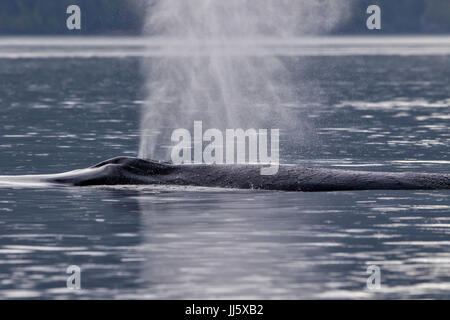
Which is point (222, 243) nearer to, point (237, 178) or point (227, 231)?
point (227, 231)

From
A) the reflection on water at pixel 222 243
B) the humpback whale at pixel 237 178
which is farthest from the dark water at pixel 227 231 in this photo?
the humpback whale at pixel 237 178

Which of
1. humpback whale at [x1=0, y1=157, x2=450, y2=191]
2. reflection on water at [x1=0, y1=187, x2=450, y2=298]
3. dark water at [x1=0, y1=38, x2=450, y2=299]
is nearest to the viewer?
reflection on water at [x1=0, y1=187, x2=450, y2=298]

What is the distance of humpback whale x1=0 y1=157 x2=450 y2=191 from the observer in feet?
91.8

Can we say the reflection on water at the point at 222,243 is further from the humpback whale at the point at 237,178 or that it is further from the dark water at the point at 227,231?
the humpback whale at the point at 237,178

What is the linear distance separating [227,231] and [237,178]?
6.09 metres

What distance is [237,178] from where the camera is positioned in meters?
28.3

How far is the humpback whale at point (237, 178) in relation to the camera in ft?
91.8

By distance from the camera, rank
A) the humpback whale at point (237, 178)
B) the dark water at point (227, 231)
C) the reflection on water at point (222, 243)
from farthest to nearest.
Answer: the humpback whale at point (237, 178)
the dark water at point (227, 231)
the reflection on water at point (222, 243)

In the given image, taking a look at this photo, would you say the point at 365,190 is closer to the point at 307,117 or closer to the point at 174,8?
the point at 174,8

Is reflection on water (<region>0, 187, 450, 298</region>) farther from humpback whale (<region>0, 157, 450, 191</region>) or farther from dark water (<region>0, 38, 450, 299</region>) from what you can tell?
humpback whale (<region>0, 157, 450, 191</region>)

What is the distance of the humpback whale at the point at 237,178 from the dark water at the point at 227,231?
1.71 feet

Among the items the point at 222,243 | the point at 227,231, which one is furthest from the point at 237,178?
the point at 222,243

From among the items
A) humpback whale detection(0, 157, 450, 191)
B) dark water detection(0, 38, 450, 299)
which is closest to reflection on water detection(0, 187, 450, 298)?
dark water detection(0, 38, 450, 299)

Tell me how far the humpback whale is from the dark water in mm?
520
